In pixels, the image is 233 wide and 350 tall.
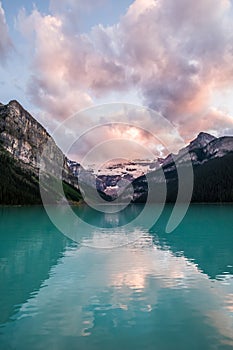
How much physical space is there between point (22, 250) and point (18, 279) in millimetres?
20538

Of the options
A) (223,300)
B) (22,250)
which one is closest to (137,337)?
(223,300)

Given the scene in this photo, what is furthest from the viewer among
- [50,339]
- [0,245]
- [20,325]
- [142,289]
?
[0,245]

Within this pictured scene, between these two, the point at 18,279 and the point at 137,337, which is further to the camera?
the point at 18,279

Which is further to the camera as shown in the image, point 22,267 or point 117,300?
point 22,267

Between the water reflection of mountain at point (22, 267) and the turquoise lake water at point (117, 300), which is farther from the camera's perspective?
the water reflection of mountain at point (22, 267)

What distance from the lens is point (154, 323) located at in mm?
21609

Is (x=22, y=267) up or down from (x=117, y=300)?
up

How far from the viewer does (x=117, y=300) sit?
27.0 metres

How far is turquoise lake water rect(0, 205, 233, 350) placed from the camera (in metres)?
19.1

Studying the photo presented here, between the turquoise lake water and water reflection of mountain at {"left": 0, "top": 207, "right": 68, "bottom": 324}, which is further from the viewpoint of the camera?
water reflection of mountain at {"left": 0, "top": 207, "right": 68, "bottom": 324}

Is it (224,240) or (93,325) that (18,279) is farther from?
(224,240)

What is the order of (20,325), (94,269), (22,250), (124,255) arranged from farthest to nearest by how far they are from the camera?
(22,250)
(124,255)
(94,269)
(20,325)

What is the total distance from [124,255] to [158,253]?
5.32 metres

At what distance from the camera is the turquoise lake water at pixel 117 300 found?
1911cm
